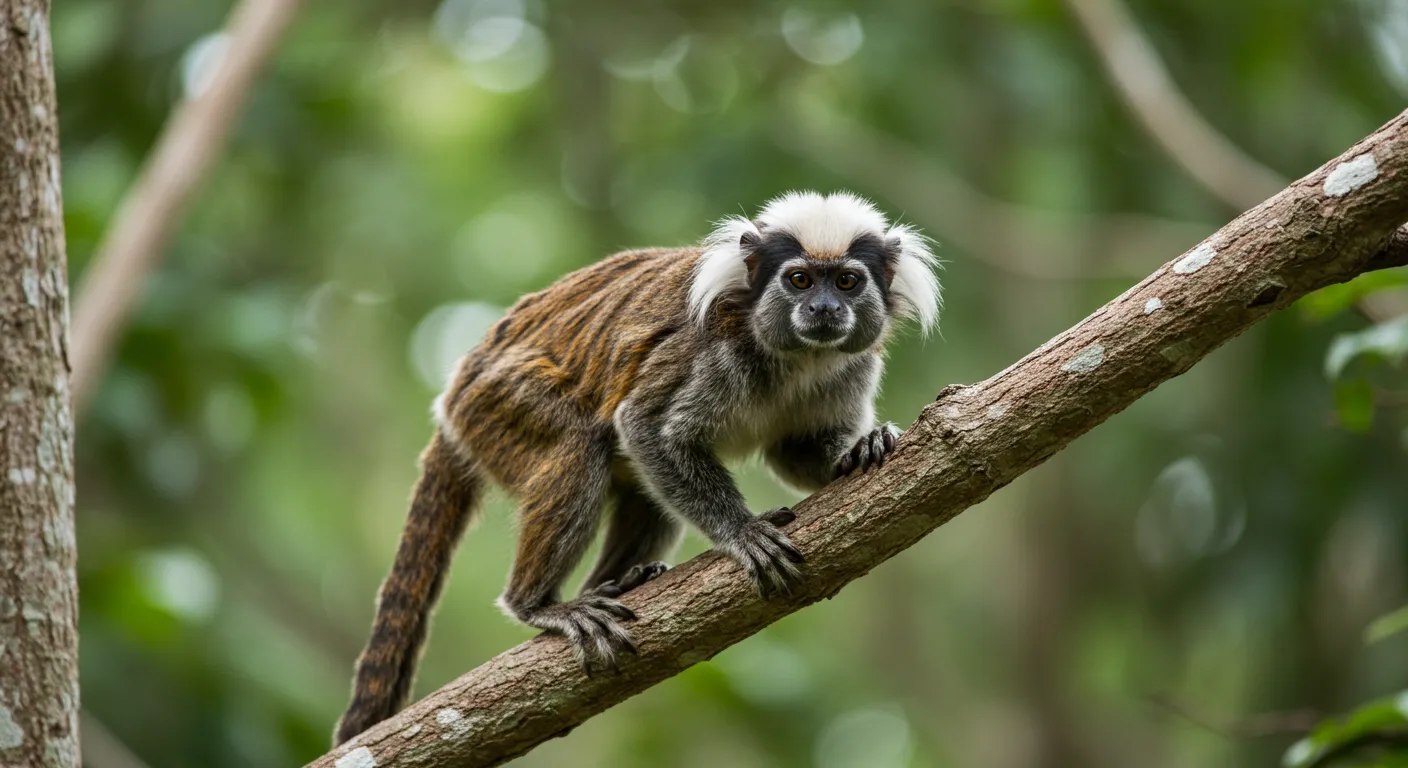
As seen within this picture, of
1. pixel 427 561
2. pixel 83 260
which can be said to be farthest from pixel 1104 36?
pixel 83 260

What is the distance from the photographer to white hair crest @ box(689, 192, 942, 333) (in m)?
5.55

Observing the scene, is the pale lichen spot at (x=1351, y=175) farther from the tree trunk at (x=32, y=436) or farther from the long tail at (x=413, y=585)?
the tree trunk at (x=32, y=436)

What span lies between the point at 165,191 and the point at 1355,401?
19.6 ft

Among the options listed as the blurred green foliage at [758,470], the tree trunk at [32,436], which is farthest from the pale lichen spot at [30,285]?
the blurred green foliage at [758,470]

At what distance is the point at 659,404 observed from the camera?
5.50 metres

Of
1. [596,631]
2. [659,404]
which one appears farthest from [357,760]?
[659,404]

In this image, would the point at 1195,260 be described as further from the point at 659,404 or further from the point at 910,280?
the point at 659,404

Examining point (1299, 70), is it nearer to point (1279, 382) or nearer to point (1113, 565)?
point (1279, 382)

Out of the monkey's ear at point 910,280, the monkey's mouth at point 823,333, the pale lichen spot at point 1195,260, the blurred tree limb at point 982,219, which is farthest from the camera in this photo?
the blurred tree limb at point 982,219

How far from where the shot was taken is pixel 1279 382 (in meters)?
10.7

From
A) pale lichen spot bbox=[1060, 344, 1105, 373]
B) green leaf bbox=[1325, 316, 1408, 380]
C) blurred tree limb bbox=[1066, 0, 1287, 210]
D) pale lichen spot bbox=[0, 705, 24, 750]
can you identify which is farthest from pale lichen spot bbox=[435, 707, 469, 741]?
blurred tree limb bbox=[1066, 0, 1287, 210]

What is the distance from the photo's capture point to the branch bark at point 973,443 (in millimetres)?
4070

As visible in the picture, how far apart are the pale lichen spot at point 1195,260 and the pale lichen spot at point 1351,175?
37cm

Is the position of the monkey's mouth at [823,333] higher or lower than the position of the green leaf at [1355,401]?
higher
